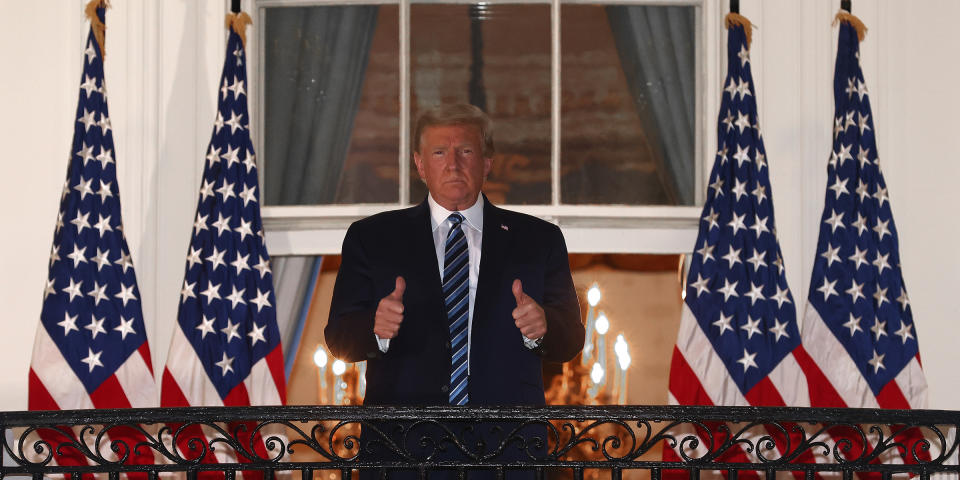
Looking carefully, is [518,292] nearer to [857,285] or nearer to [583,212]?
[583,212]

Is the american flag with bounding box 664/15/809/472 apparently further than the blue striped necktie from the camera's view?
Yes

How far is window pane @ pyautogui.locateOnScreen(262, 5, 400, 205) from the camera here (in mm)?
4426

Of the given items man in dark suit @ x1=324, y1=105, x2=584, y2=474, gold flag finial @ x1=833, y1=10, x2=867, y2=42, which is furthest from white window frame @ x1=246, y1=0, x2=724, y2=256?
man in dark suit @ x1=324, y1=105, x2=584, y2=474

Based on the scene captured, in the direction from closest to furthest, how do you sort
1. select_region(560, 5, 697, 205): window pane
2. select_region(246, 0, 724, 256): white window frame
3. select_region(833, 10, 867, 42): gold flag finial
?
select_region(833, 10, 867, 42): gold flag finial, select_region(246, 0, 724, 256): white window frame, select_region(560, 5, 697, 205): window pane

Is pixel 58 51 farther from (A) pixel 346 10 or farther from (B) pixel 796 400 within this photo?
(B) pixel 796 400

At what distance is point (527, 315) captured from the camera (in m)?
2.72

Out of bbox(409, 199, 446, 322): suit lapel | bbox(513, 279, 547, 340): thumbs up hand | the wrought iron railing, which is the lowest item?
the wrought iron railing

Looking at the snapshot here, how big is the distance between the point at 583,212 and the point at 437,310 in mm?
1460

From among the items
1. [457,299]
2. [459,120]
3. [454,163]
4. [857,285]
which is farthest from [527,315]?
[857,285]

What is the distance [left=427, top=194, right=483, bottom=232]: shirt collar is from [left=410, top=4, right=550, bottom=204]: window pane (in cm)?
133

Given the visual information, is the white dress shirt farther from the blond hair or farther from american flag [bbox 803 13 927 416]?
american flag [bbox 803 13 927 416]

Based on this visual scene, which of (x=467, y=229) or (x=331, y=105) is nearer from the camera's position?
(x=467, y=229)

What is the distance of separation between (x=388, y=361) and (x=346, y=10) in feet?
6.75

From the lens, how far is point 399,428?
289 centimetres
